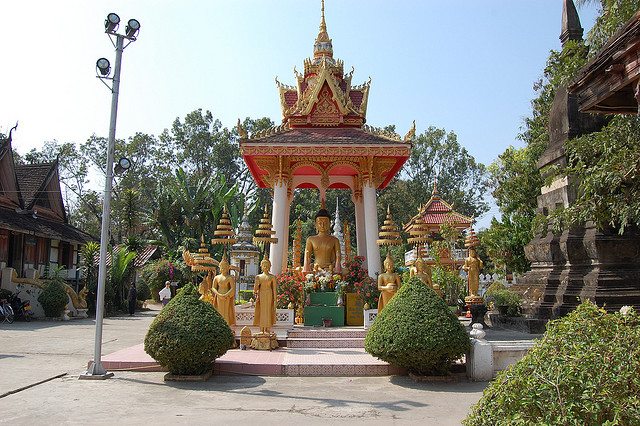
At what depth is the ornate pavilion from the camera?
1341 cm

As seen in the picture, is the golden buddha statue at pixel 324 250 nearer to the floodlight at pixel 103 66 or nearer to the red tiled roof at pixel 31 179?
the floodlight at pixel 103 66

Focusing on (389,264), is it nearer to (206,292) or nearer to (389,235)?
(389,235)

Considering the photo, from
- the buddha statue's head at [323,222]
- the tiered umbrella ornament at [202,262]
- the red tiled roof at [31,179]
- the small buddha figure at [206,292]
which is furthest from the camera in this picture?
the red tiled roof at [31,179]

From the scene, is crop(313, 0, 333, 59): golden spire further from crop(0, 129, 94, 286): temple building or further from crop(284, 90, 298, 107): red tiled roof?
crop(0, 129, 94, 286): temple building

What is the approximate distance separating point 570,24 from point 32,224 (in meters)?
22.3

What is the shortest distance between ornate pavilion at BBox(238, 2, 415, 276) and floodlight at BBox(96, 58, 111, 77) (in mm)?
4569

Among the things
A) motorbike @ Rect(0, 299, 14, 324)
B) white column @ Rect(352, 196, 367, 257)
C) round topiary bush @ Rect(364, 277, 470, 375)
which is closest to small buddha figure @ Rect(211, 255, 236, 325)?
round topiary bush @ Rect(364, 277, 470, 375)

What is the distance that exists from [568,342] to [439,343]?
14.7 ft

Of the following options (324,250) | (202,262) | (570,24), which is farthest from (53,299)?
(570,24)

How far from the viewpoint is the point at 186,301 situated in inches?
344

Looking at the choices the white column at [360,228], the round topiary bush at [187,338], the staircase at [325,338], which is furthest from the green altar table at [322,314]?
the round topiary bush at [187,338]

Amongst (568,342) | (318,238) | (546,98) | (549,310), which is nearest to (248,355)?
(318,238)

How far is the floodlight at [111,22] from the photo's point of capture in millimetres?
9008

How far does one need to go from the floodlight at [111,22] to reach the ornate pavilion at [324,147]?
4.73 m
